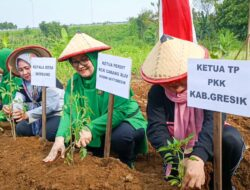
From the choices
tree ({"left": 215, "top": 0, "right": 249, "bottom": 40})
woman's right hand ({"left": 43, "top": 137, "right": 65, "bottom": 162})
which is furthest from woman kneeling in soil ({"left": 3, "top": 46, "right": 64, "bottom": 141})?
tree ({"left": 215, "top": 0, "right": 249, "bottom": 40})

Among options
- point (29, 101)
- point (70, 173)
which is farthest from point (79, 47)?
point (29, 101)

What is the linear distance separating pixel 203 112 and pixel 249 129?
6.39 feet

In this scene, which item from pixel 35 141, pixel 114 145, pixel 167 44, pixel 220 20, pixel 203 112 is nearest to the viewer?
pixel 167 44

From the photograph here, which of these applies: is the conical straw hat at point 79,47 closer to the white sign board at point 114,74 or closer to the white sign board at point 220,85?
the white sign board at point 114,74

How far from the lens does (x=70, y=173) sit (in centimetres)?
212

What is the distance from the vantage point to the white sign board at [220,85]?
1.44 metres

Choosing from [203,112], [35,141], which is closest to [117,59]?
[203,112]

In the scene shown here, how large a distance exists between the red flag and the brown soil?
89 centimetres

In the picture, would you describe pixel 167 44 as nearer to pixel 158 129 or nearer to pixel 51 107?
pixel 158 129

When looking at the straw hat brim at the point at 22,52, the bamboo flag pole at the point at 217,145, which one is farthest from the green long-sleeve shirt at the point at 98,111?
the bamboo flag pole at the point at 217,145

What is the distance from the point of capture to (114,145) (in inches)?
105

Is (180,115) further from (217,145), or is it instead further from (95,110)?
(95,110)

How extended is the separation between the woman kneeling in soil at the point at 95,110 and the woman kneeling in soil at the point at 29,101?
1.82 feet

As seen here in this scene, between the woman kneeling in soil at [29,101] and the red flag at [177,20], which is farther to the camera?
the woman kneeling in soil at [29,101]
